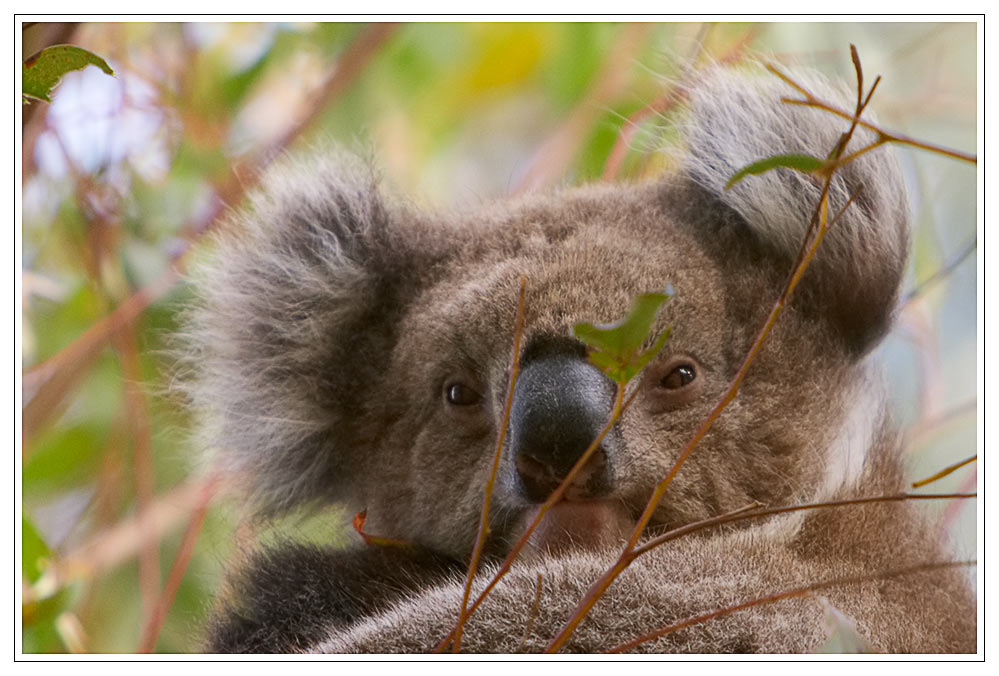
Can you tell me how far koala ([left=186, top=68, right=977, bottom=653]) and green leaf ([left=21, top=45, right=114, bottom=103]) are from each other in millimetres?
829

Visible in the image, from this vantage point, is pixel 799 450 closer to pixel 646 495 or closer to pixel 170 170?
pixel 646 495

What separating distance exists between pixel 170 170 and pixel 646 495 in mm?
1848

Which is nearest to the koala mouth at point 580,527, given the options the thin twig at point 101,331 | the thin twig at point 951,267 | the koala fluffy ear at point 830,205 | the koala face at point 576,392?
the koala face at point 576,392

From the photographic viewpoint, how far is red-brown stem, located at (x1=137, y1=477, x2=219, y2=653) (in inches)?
93.7

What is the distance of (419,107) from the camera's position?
3557mm

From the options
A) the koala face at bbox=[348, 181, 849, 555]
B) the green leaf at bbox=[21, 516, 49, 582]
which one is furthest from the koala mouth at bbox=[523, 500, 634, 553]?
the green leaf at bbox=[21, 516, 49, 582]

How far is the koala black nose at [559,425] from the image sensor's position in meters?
1.63

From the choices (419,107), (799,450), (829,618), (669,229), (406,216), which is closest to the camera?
(829,618)

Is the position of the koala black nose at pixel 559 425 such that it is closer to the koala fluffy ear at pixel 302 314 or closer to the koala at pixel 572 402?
the koala at pixel 572 402

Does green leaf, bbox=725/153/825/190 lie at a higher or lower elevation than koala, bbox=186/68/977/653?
higher

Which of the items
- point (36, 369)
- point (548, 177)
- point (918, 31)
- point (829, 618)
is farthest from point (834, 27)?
point (36, 369)

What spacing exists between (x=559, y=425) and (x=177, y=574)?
56.9 inches

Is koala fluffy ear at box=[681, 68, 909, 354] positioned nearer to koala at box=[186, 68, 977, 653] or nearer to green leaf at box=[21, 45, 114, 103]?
koala at box=[186, 68, 977, 653]

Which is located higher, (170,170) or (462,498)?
(170,170)
